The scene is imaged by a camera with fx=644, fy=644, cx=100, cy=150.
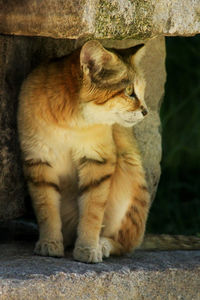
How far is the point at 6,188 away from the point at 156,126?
1.37m

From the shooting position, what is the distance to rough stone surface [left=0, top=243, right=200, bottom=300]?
326cm

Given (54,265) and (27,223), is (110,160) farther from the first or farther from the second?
A: (27,223)

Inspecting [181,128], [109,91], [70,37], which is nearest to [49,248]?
[109,91]

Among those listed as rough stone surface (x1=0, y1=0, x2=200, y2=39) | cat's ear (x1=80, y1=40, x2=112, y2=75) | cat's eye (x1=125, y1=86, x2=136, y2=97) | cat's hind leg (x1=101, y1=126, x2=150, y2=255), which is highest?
rough stone surface (x1=0, y1=0, x2=200, y2=39)

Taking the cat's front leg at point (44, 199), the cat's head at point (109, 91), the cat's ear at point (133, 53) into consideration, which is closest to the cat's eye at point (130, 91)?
the cat's head at point (109, 91)

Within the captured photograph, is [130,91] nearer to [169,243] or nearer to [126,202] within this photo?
[126,202]

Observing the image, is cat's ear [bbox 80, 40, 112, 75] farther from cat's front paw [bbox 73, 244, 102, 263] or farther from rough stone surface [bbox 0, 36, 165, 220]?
cat's front paw [bbox 73, 244, 102, 263]

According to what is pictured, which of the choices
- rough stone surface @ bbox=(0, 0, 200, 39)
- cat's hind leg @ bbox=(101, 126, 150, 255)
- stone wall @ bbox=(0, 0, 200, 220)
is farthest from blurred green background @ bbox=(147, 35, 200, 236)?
rough stone surface @ bbox=(0, 0, 200, 39)

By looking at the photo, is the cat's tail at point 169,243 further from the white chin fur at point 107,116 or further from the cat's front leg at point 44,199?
the white chin fur at point 107,116

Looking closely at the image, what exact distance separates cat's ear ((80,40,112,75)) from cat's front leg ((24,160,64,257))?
0.66 metres

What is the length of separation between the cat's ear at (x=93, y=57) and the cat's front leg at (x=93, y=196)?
57 centimetres

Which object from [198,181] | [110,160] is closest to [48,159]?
[110,160]

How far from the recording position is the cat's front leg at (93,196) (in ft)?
12.7

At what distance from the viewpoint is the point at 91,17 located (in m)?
3.32
